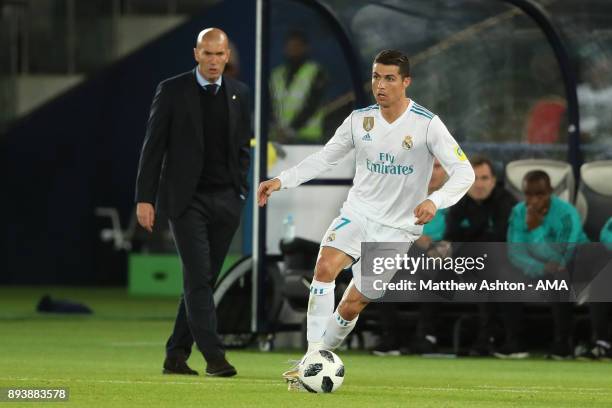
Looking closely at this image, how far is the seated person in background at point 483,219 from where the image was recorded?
11.4 m

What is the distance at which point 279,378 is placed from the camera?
352 inches

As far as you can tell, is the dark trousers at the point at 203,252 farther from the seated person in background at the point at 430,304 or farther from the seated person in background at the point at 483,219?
the seated person in background at the point at 483,219

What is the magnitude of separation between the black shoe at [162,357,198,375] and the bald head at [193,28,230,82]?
1570 millimetres

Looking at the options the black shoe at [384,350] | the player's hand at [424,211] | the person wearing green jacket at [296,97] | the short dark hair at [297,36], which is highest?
the short dark hair at [297,36]

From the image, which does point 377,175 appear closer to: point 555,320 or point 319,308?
point 319,308

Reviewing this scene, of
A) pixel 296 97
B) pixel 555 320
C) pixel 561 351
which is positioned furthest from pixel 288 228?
pixel 561 351

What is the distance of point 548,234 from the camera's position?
11234mm

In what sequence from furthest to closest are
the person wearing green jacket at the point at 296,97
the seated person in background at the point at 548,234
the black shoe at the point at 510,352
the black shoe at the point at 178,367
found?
the person wearing green jacket at the point at 296,97
the black shoe at the point at 510,352
the seated person in background at the point at 548,234
the black shoe at the point at 178,367

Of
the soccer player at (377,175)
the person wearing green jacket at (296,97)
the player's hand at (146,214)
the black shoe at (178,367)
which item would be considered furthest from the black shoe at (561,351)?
the player's hand at (146,214)

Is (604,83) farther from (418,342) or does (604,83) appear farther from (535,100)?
(418,342)

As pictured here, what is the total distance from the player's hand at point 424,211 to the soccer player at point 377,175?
49cm

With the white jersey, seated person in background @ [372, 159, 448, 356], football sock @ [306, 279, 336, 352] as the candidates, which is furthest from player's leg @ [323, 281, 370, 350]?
seated person in background @ [372, 159, 448, 356]

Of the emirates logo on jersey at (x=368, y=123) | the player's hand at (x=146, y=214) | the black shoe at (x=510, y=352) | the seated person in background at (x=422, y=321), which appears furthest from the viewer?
the seated person in background at (x=422, y=321)

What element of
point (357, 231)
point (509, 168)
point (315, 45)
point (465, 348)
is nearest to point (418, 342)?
point (465, 348)
